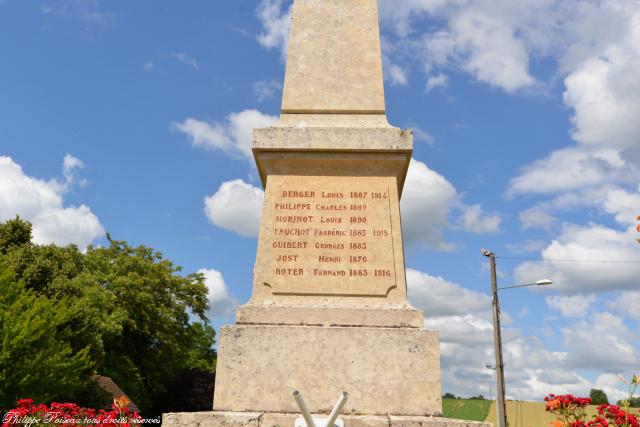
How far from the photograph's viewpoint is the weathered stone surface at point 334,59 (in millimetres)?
7043

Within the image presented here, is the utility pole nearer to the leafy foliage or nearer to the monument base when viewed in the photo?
the monument base

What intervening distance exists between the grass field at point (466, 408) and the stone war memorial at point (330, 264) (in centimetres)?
4681

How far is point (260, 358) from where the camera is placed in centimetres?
549

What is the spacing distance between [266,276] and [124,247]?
108 ft

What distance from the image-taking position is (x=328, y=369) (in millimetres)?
5457

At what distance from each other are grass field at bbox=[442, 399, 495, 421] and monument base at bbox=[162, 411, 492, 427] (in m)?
47.3

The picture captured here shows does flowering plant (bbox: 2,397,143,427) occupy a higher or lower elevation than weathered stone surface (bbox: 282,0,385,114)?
lower

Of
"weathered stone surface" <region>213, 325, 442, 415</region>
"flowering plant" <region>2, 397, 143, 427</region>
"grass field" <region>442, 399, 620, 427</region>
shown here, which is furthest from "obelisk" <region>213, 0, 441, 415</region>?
"grass field" <region>442, 399, 620, 427</region>

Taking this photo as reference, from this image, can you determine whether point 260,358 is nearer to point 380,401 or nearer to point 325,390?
point 325,390

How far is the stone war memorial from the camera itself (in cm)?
537

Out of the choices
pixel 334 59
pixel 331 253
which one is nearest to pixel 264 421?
pixel 331 253

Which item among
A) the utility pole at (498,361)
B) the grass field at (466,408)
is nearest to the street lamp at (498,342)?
the utility pole at (498,361)

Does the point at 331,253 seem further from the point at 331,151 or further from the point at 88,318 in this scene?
the point at 88,318

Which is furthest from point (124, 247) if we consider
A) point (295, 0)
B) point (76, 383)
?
point (295, 0)
